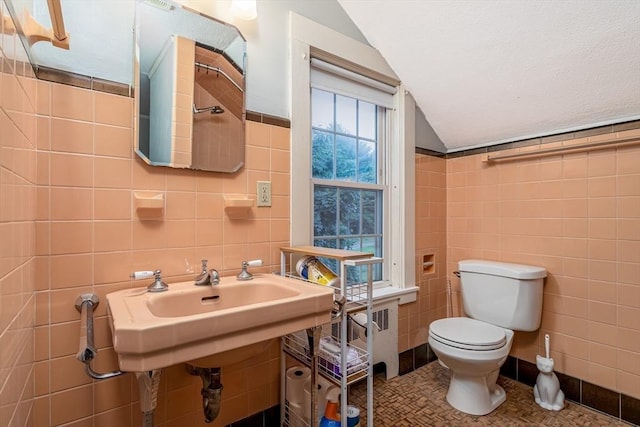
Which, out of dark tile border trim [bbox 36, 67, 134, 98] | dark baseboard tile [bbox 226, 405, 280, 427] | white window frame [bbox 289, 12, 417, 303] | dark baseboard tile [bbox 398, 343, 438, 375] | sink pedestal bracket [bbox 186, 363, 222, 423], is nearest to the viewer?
dark tile border trim [bbox 36, 67, 134, 98]

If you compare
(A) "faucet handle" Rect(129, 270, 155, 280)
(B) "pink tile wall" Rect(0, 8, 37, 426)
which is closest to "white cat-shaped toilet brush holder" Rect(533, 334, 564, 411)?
(A) "faucet handle" Rect(129, 270, 155, 280)

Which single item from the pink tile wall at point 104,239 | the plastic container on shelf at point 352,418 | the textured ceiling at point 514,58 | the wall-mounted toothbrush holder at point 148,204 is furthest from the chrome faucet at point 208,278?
the textured ceiling at point 514,58

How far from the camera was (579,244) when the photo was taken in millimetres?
1740

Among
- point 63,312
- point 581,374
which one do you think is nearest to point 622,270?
point 581,374

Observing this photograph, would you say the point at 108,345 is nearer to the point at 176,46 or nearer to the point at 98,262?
the point at 98,262

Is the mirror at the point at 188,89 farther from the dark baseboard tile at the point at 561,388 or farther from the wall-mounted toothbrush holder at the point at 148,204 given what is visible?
the dark baseboard tile at the point at 561,388

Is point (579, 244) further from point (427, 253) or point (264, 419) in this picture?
point (264, 419)

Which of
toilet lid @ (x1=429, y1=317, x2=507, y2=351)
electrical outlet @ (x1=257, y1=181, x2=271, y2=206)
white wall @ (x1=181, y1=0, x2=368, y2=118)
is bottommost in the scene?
toilet lid @ (x1=429, y1=317, x2=507, y2=351)

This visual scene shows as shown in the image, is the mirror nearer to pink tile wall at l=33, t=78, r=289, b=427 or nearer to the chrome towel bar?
pink tile wall at l=33, t=78, r=289, b=427

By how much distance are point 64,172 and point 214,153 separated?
1.61 feet

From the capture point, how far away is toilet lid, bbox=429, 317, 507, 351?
1546mm

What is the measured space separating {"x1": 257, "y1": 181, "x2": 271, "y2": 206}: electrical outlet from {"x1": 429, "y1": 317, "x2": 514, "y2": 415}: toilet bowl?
113 centimetres

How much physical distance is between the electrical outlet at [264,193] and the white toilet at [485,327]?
1.13m

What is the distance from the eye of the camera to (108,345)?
3.58 feet
